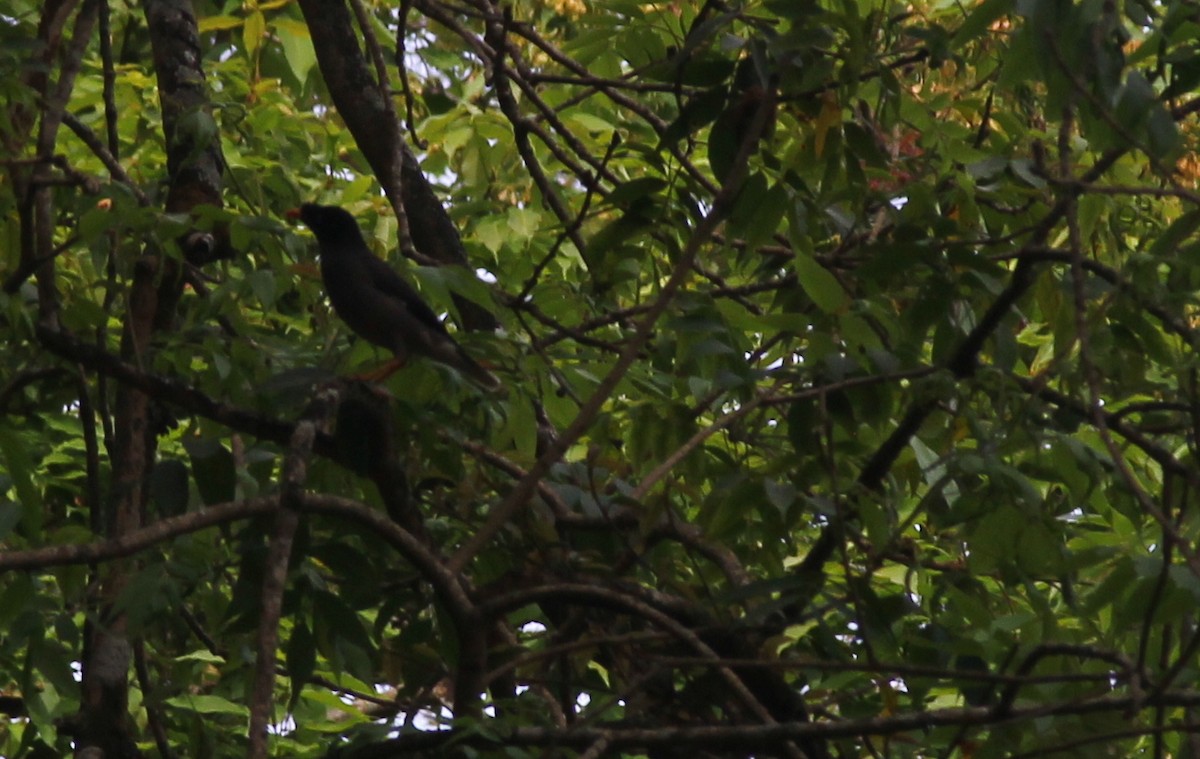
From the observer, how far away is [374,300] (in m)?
4.88

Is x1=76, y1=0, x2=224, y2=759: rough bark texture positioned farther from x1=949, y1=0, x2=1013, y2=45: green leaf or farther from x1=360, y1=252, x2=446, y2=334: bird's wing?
x1=949, y1=0, x2=1013, y2=45: green leaf

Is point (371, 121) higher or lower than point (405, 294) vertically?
higher

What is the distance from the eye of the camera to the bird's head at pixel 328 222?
556 cm

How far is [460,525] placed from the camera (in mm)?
3721

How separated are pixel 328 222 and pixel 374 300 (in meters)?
0.82

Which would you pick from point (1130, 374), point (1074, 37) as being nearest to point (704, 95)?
point (1074, 37)

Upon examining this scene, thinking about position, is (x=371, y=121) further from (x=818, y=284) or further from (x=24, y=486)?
(x=818, y=284)

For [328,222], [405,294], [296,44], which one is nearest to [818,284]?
[405,294]

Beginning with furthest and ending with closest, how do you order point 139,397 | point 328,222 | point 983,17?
point 328,222 → point 139,397 → point 983,17

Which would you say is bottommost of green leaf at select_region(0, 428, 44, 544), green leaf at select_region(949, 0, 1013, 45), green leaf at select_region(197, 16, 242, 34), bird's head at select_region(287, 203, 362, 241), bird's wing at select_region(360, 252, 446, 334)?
green leaf at select_region(0, 428, 44, 544)

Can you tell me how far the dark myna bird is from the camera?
4030 millimetres

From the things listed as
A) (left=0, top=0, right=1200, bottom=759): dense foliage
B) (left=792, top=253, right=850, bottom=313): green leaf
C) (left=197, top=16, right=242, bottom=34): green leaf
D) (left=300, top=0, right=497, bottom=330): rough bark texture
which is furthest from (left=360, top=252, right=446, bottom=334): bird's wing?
(left=792, top=253, right=850, bottom=313): green leaf

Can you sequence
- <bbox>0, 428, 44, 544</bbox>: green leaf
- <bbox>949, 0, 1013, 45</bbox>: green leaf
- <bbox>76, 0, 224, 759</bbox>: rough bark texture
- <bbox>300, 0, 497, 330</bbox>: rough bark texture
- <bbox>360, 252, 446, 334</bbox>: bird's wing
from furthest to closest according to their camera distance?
<bbox>360, 252, 446, 334</bbox>: bird's wing
<bbox>300, 0, 497, 330</bbox>: rough bark texture
<bbox>76, 0, 224, 759</bbox>: rough bark texture
<bbox>0, 428, 44, 544</bbox>: green leaf
<bbox>949, 0, 1013, 45</bbox>: green leaf

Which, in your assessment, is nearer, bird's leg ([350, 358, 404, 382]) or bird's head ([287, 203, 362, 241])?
bird's leg ([350, 358, 404, 382])
